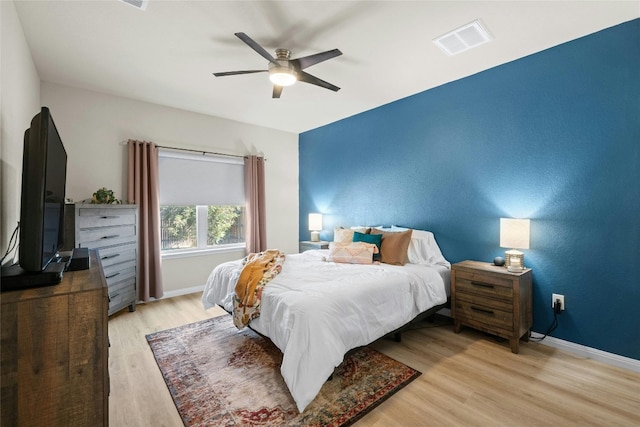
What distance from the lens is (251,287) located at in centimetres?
241

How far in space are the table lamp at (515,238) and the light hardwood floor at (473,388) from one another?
0.74 m

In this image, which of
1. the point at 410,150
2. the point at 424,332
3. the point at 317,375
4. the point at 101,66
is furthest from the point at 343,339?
the point at 101,66

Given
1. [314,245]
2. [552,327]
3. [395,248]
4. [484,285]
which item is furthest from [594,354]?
[314,245]

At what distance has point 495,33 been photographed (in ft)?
7.89

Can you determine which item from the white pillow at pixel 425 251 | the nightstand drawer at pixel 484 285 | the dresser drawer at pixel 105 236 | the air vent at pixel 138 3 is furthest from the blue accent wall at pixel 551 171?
the dresser drawer at pixel 105 236

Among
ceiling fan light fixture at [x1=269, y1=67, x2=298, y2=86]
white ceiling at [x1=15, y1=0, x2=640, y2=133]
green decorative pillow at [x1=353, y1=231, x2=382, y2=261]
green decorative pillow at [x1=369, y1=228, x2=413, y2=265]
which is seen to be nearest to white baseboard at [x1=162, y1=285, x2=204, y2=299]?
green decorative pillow at [x1=353, y1=231, x2=382, y2=261]

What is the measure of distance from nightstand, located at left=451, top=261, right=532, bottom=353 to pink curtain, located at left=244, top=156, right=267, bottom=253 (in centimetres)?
309

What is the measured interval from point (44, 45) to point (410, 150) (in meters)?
3.83

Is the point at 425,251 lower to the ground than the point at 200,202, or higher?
lower

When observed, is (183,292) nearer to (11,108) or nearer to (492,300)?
(11,108)

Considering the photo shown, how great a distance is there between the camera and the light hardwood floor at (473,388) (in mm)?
1789

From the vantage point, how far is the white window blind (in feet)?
13.6

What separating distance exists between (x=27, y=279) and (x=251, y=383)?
153cm

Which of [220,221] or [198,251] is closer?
[198,251]
